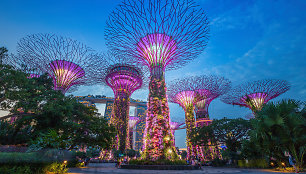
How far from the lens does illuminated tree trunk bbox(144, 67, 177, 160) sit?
47.1 feet

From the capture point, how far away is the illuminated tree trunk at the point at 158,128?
47.1ft

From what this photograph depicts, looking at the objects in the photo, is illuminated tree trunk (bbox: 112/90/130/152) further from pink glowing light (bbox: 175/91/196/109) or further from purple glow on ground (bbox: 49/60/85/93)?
pink glowing light (bbox: 175/91/196/109)

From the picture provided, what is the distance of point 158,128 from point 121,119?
15008 millimetres

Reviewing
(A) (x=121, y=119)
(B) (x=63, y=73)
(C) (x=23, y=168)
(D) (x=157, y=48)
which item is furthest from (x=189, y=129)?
(C) (x=23, y=168)

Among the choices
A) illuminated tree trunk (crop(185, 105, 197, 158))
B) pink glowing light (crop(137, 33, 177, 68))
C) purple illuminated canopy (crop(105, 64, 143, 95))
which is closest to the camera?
pink glowing light (crop(137, 33, 177, 68))

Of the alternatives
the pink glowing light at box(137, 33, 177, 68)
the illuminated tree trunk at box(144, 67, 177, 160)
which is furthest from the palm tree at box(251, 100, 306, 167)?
the pink glowing light at box(137, 33, 177, 68)

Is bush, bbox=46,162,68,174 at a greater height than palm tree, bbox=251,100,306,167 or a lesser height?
lesser

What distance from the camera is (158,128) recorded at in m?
14.9

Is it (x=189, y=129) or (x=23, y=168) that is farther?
(x=189, y=129)

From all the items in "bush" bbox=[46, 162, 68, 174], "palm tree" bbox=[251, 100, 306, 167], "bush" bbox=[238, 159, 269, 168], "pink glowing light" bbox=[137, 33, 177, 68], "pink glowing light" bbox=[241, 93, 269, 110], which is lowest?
"bush" bbox=[238, 159, 269, 168]

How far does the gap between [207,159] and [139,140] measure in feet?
187

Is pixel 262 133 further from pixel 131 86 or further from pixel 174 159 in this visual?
pixel 131 86

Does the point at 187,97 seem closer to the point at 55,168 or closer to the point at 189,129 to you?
the point at 189,129

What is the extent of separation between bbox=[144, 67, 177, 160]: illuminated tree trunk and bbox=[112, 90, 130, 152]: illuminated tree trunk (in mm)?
13852
